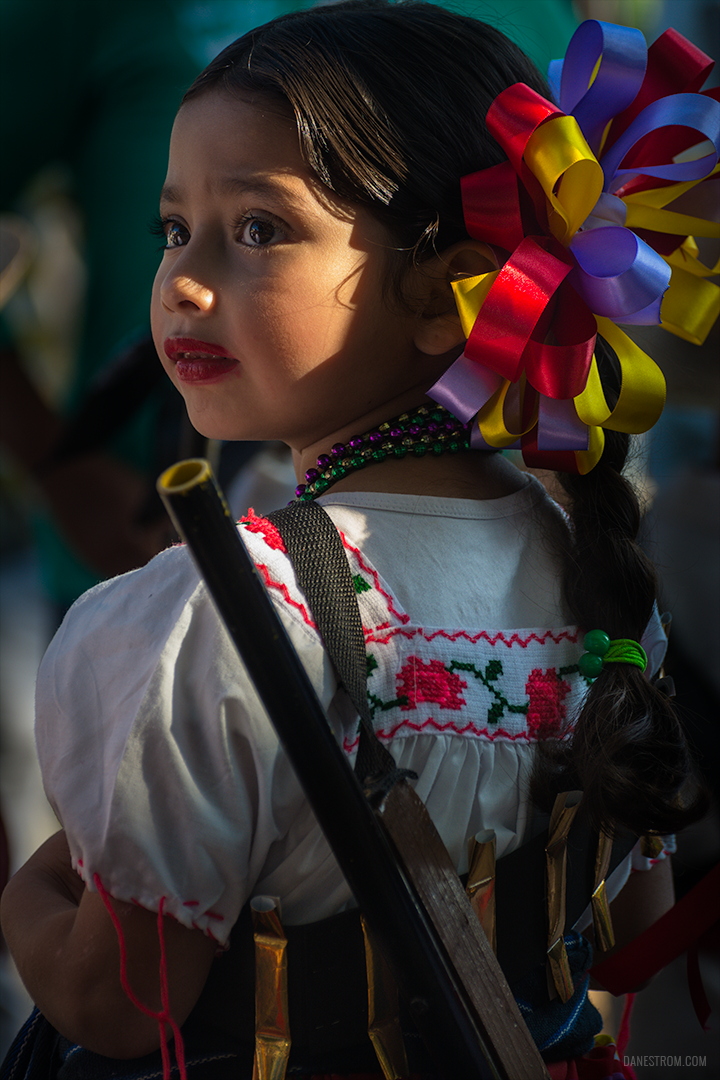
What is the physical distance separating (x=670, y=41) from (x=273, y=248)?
373 mm

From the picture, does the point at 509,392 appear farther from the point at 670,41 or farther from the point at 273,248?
the point at 670,41

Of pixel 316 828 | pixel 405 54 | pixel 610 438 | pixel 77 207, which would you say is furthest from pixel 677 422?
pixel 316 828

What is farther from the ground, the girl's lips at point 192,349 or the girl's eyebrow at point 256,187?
the girl's eyebrow at point 256,187

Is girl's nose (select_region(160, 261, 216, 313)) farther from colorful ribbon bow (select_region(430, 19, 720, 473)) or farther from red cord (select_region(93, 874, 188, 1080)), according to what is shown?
red cord (select_region(93, 874, 188, 1080))

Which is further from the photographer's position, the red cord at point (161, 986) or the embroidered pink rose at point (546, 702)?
the embroidered pink rose at point (546, 702)

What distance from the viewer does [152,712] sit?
0.60 metres

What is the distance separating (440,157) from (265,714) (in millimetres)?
433

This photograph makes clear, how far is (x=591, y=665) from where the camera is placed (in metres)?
0.72

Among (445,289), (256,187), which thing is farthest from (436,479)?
(256,187)

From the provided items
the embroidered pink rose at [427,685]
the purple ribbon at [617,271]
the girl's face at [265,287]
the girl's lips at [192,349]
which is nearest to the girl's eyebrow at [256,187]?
the girl's face at [265,287]

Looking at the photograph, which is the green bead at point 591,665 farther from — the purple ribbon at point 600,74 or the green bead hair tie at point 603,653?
the purple ribbon at point 600,74

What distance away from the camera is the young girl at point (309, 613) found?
0.61 meters

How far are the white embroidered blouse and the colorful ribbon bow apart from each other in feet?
0.30

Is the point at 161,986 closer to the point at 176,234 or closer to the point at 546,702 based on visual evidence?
the point at 546,702
